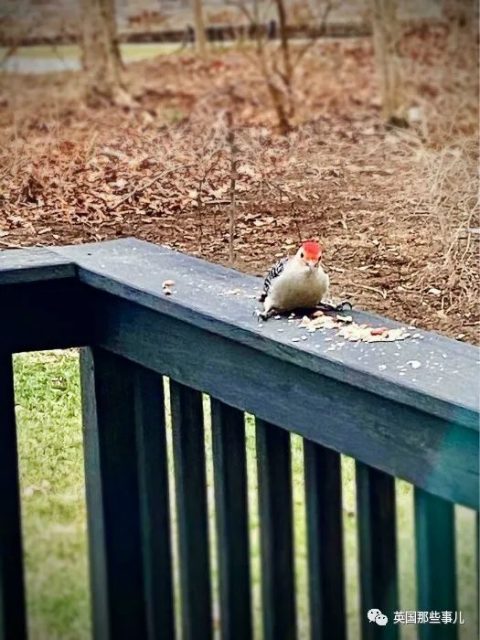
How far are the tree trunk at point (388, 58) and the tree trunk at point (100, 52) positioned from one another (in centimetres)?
38

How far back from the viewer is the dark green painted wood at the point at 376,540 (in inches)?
33.3

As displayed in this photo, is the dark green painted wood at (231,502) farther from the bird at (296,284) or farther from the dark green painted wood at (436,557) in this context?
the dark green painted wood at (436,557)

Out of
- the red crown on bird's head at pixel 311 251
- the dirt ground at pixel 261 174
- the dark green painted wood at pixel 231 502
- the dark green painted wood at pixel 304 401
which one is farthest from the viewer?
the dirt ground at pixel 261 174

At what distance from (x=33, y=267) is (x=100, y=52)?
0.50 m


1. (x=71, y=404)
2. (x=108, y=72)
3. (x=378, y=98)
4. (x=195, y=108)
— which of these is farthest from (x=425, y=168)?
(x=71, y=404)

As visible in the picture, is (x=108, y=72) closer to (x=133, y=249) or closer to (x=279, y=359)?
(x=133, y=249)

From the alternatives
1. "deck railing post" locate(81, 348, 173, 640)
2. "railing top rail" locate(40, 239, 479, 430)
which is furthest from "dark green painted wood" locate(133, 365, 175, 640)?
"railing top rail" locate(40, 239, 479, 430)

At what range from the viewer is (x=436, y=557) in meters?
0.81

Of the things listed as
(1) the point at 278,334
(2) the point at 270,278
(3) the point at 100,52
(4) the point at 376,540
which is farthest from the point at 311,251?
(3) the point at 100,52

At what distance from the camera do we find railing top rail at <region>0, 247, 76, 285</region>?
3.76ft

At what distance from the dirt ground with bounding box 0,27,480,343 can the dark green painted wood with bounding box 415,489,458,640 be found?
56 centimetres

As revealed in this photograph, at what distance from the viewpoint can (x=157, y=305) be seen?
1062mm

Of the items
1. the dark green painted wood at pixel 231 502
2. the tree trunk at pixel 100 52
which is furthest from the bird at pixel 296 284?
the tree trunk at pixel 100 52

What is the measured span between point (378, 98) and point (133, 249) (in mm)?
563
